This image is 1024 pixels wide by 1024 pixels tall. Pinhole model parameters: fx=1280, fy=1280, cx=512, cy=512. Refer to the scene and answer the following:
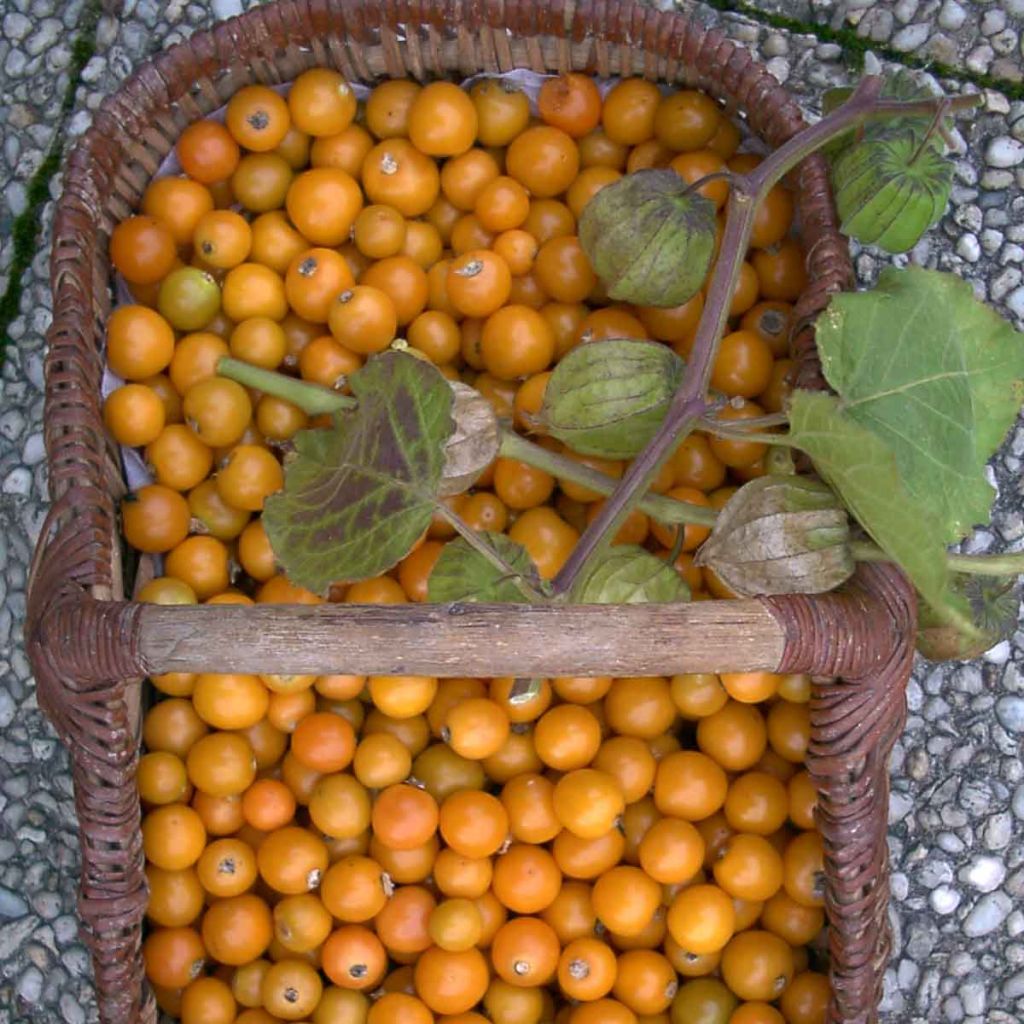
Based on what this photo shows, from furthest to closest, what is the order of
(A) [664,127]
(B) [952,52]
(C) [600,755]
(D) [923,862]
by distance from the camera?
(B) [952,52] < (D) [923,862] < (A) [664,127] < (C) [600,755]

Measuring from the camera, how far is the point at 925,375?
4.71 ft

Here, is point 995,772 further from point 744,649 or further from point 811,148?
point 811,148

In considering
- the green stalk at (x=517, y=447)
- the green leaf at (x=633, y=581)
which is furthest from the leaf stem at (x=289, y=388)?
the green leaf at (x=633, y=581)

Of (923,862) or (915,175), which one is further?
(923,862)

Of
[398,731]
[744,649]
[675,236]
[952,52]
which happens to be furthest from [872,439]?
[952,52]

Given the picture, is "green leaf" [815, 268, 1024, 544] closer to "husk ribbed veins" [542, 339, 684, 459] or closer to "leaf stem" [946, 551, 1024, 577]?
"leaf stem" [946, 551, 1024, 577]

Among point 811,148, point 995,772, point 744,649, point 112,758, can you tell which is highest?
point 811,148

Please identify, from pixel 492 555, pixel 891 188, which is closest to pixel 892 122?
pixel 891 188

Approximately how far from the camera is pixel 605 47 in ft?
5.90

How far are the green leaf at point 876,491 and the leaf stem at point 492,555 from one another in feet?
1.10

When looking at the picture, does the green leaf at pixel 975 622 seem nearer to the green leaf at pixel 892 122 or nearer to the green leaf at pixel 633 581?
the green leaf at pixel 633 581

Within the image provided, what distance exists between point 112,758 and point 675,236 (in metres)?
0.91

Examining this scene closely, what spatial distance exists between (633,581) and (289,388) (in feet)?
1.72

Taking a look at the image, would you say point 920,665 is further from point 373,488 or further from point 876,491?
point 373,488
